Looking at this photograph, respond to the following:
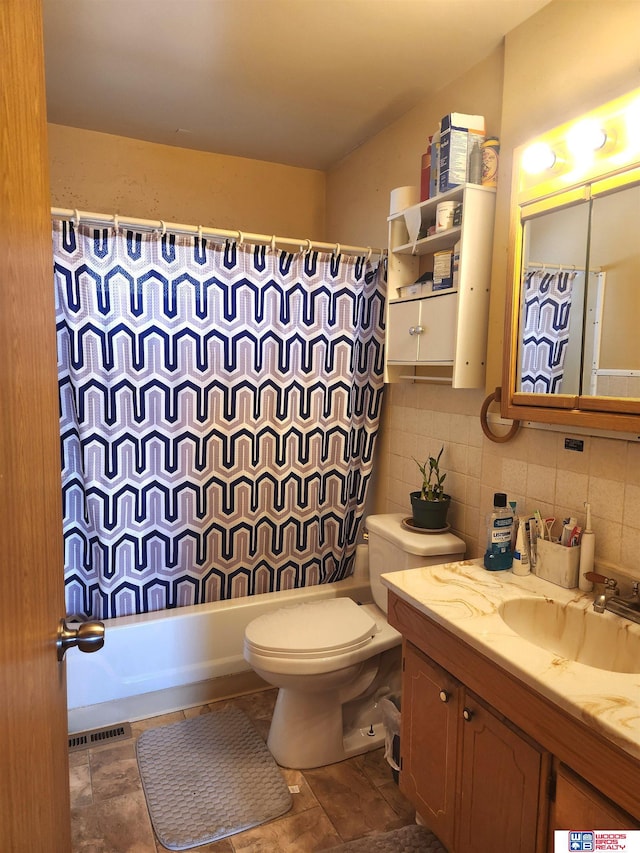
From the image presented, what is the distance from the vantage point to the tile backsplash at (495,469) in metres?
1.45

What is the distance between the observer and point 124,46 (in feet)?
6.16

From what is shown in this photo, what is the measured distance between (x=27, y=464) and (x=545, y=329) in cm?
143

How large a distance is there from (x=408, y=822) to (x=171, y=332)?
188 centimetres

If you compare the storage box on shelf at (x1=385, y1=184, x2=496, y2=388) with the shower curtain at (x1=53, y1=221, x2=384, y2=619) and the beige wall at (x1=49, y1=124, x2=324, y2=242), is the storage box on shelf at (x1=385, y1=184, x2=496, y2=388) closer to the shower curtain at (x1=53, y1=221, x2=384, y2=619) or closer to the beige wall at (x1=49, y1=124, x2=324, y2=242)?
the shower curtain at (x1=53, y1=221, x2=384, y2=619)

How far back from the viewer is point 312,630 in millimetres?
1906

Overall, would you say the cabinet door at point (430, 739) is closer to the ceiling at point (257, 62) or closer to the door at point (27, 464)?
the door at point (27, 464)

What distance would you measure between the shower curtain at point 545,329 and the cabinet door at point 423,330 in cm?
28

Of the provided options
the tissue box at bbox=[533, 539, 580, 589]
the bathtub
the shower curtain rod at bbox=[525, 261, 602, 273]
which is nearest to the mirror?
the shower curtain rod at bbox=[525, 261, 602, 273]

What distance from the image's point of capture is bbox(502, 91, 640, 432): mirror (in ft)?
4.47

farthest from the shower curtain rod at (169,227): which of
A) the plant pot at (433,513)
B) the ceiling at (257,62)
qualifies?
the plant pot at (433,513)

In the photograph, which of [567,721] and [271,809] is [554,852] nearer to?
[567,721]

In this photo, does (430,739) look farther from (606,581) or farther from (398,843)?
(606,581)

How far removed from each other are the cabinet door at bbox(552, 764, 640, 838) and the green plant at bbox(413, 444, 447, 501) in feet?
3.57

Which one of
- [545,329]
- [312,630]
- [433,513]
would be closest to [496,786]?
[312,630]
